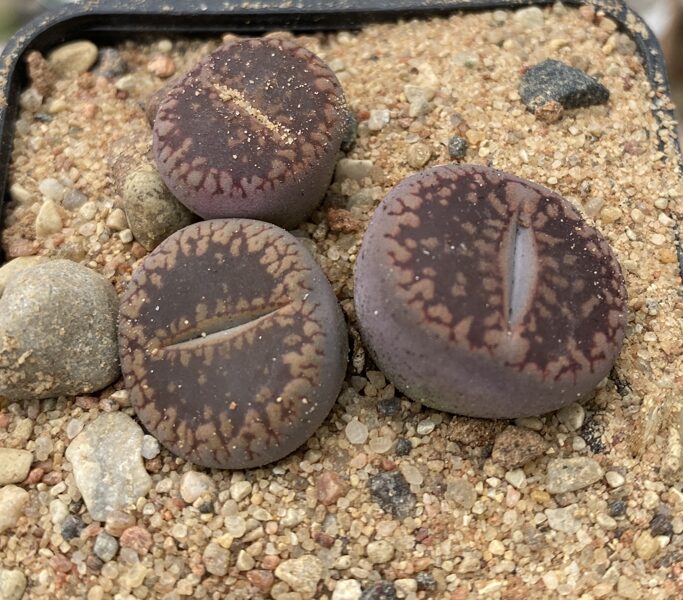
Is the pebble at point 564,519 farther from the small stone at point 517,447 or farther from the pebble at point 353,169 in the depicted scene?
the pebble at point 353,169

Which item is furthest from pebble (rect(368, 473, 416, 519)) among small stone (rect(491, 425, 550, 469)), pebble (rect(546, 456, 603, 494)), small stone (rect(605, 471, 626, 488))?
small stone (rect(605, 471, 626, 488))

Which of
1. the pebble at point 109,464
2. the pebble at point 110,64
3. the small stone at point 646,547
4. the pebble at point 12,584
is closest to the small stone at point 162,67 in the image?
the pebble at point 110,64

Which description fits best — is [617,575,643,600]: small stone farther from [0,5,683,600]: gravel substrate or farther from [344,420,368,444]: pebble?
[344,420,368,444]: pebble

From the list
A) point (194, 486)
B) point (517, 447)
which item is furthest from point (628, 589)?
point (194, 486)

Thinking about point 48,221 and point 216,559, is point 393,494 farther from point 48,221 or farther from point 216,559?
point 48,221

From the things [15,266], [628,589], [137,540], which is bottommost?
[628,589]

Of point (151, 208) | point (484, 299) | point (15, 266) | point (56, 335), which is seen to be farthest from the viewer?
point (15, 266)
